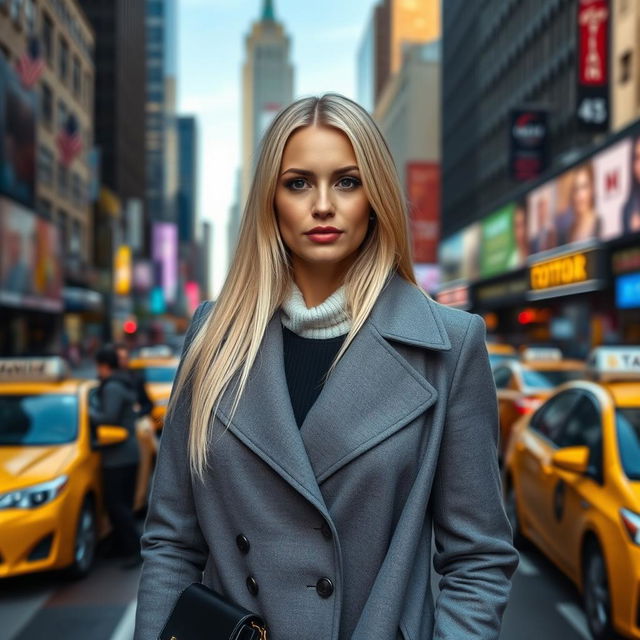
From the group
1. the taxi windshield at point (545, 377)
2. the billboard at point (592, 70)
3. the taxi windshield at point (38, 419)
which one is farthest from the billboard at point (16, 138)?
the taxi windshield at point (38, 419)

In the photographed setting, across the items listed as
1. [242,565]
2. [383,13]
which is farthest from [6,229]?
[383,13]

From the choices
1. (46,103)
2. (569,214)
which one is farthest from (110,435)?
(46,103)

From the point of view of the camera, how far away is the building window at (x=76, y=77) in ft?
184

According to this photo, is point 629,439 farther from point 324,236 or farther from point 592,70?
point 592,70

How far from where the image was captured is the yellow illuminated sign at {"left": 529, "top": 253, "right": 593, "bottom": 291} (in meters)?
23.8

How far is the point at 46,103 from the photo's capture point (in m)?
48.4

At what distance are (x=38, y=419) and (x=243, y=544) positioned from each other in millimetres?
5893

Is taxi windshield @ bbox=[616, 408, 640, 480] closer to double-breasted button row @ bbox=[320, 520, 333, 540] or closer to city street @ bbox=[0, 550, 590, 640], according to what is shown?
city street @ bbox=[0, 550, 590, 640]

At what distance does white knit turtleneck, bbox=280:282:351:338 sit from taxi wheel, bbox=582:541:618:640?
3501 millimetres

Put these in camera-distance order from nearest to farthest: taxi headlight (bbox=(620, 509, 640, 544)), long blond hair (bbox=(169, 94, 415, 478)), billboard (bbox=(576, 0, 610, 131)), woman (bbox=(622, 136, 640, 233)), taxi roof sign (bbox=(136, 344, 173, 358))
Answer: long blond hair (bbox=(169, 94, 415, 478)) → taxi headlight (bbox=(620, 509, 640, 544)) → taxi roof sign (bbox=(136, 344, 173, 358)) → woman (bbox=(622, 136, 640, 233)) → billboard (bbox=(576, 0, 610, 131))

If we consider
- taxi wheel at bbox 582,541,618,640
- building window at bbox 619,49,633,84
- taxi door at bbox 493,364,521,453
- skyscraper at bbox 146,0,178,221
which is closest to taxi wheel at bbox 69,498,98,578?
taxi wheel at bbox 582,541,618,640

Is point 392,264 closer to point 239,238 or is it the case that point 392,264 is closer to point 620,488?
point 239,238

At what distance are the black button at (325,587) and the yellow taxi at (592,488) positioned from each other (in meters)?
3.27

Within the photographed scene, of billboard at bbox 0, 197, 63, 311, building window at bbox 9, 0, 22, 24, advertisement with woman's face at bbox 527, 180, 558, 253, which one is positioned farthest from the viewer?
building window at bbox 9, 0, 22, 24
